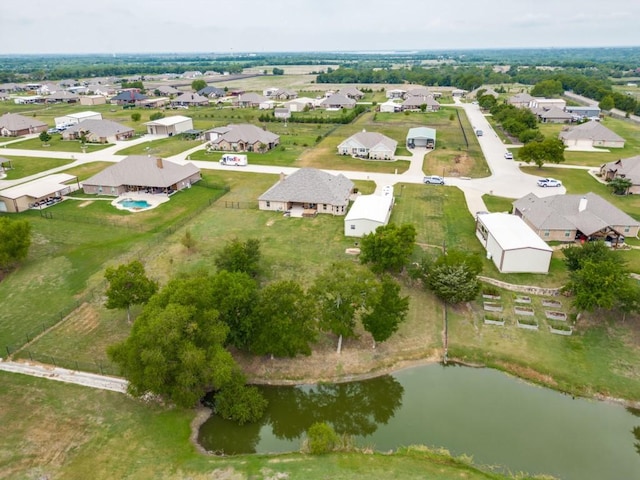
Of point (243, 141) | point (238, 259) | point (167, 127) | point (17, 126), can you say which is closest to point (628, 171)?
point (238, 259)

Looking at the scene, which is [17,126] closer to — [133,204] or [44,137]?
[44,137]

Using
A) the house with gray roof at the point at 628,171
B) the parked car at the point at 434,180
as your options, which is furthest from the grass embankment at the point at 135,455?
the house with gray roof at the point at 628,171

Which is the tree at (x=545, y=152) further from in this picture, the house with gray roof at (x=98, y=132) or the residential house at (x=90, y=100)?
the residential house at (x=90, y=100)

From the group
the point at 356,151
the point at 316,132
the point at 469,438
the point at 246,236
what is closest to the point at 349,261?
the point at 246,236

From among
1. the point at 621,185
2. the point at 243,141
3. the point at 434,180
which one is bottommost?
the point at 434,180

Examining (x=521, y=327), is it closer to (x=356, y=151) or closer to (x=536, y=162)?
(x=536, y=162)

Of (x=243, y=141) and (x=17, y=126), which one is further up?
(x=17, y=126)

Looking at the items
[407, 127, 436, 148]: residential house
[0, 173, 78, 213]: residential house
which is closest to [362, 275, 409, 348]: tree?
[0, 173, 78, 213]: residential house

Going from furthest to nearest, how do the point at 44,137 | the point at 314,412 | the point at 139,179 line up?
the point at 44,137 < the point at 139,179 < the point at 314,412
